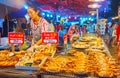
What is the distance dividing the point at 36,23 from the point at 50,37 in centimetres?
40

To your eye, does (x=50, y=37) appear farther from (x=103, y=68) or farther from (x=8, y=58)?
(x=103, y=68)

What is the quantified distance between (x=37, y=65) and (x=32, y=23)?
1497 millimetres

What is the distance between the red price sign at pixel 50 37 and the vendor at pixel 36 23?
0.30 metres

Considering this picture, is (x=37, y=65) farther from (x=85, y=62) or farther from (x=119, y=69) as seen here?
(x=119, y=69)

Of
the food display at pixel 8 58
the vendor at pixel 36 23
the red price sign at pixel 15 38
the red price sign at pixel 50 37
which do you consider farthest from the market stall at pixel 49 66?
the vendor at pixel 36 23

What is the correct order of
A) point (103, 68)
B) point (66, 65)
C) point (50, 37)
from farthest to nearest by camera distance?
point (50, 37) → point (66, 65) → point (103, 68)

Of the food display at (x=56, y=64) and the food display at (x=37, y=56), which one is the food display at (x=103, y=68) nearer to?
the food display at (x=56, y=64)

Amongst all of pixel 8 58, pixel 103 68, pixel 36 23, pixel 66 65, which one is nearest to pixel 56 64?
pixel 66 65

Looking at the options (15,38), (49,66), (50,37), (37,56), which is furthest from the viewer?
(15,38)

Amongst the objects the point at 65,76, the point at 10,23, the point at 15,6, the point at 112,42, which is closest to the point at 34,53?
the point at 65,76

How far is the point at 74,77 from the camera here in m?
3.53

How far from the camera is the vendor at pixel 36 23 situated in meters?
4.94

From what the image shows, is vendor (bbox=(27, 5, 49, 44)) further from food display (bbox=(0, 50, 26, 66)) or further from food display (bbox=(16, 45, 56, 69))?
food display (bbox=(0, 50, 26, 66))

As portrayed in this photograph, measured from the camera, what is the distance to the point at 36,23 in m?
5.24
